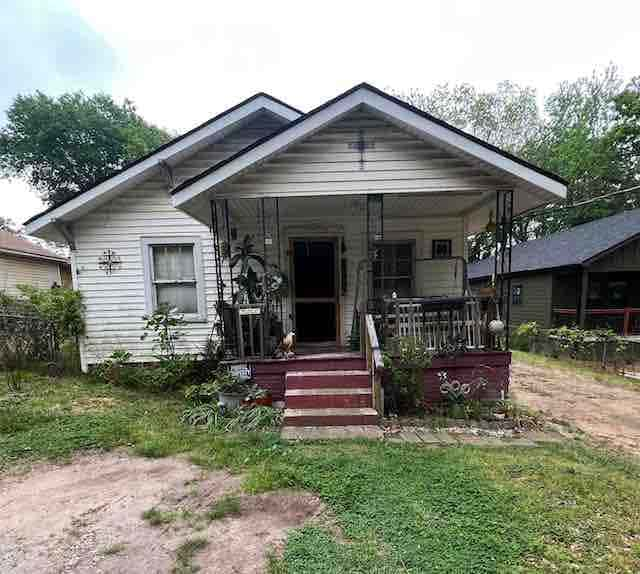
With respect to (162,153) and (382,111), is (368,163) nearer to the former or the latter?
(382,111)

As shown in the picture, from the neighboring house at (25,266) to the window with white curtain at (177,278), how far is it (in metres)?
11.2

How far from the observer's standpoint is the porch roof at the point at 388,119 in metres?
4.03

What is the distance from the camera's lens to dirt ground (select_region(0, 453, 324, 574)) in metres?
1.95

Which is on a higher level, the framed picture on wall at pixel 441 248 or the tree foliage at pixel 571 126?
the tree foliage at pixel 571 126

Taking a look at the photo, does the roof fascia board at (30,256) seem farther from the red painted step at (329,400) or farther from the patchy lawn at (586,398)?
the patchy lawn at (586,398)

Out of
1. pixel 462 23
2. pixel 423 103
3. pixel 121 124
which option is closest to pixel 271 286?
pixel 462 23

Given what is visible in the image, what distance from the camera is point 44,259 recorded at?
1545 centimetres

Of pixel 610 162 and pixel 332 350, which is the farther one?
pixel 610 162

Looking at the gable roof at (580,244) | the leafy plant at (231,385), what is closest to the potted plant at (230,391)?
the leafy plant at (231,385)

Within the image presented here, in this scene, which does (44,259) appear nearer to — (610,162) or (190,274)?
(190,274)

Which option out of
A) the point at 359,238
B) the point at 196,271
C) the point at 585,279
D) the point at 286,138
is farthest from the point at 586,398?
the point at 585,279

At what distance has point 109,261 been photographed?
617 centimetres

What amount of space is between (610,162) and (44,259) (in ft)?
117

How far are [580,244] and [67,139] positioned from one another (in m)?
30.4
